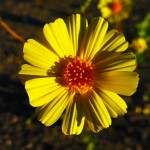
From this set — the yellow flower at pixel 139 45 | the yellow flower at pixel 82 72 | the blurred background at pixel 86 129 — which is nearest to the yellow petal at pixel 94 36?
the yellow flower at pixel 82 72

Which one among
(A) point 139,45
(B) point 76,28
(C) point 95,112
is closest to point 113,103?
(C) point 95,112

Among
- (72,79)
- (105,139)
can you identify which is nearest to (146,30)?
(105,139)

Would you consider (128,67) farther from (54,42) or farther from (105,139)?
(105,139)

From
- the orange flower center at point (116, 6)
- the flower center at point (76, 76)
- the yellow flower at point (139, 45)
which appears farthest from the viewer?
the orange flower center at point (116, 6)

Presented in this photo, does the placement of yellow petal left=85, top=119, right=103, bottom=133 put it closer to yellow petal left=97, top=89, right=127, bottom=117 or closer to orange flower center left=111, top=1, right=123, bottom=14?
yellow petal left=97, top=89, right=127, bottom=117

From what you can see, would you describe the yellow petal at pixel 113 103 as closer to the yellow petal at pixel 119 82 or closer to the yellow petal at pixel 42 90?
the yellow petal at pixel 119 82

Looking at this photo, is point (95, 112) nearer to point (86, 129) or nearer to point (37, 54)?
point (37, 54)
